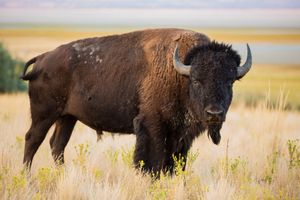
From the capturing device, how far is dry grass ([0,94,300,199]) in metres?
7.06

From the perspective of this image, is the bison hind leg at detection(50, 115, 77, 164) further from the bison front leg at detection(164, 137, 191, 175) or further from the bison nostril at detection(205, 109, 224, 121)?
the bison nostril at detection(205, 109, 224, 121)

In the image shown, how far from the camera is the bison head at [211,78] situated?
7.52 m

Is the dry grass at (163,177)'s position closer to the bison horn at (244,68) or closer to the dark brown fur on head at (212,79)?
the dark brown fur on head at (212,79)

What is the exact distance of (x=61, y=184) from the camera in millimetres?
7070

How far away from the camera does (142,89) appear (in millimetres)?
8641

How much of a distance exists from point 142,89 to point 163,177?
1652 mm

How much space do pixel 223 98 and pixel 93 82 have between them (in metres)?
2.43

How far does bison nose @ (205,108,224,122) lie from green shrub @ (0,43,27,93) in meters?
18.7

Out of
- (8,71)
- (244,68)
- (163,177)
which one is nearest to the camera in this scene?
(163,177)

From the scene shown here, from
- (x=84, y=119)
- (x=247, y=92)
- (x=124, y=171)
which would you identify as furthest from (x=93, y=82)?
(x=247, y=92)

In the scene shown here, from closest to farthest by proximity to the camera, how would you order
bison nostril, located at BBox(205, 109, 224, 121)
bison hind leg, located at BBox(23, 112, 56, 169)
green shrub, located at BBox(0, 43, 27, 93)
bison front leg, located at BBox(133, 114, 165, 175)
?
bison nostril, located at BBox(205, 109, 224, 121), bison front leg, located at BBox(133, 114, 165, 175), bison hind leg, located at BBox(23, 112, 56, 169), green shrub, located at BBox(0, 43, 27, 93)

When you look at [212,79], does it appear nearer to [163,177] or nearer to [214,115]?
[214,115]

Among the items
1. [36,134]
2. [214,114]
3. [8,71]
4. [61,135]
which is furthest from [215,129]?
[8,71]

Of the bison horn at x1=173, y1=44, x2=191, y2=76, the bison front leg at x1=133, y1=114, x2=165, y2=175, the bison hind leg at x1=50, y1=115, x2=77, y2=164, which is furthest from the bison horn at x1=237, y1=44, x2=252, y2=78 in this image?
the bison hind leg at x1=50, y1=115, x2=77, y2=164
